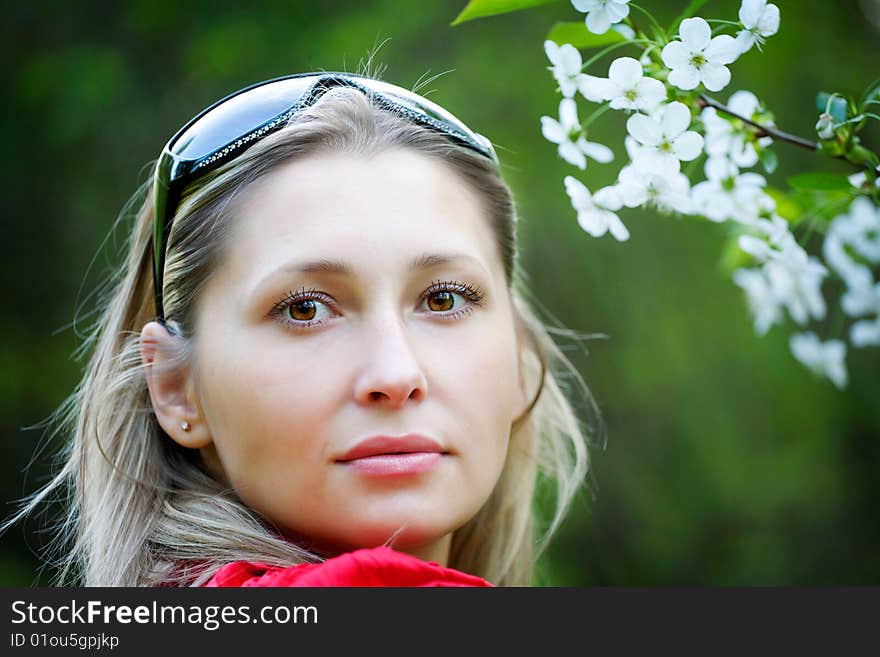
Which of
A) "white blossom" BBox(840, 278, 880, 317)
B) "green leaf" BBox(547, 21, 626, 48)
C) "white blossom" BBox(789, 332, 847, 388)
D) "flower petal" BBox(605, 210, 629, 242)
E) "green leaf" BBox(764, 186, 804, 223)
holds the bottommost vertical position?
"white blossom" BBox(789, 332, 847, 388)

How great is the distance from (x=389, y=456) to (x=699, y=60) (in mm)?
640

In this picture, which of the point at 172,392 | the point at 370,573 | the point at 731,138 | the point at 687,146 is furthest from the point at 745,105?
the point at 172,392

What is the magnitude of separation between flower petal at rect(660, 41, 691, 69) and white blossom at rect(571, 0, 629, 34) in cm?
6

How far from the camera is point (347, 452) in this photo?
133 cm

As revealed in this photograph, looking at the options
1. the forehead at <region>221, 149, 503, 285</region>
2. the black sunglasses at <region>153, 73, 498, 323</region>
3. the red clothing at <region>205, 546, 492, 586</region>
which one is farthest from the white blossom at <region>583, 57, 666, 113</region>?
the red clothing at <region>205, 546, 492, 586</region>

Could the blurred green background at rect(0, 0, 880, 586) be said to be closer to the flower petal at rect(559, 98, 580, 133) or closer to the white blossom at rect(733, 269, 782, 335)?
the white blossom at rect(733, 269, 782, 335)

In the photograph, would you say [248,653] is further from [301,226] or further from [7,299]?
[7,299]

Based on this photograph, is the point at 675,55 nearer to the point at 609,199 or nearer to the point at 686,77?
the point at 686,77

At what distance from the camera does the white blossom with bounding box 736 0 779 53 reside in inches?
45.3

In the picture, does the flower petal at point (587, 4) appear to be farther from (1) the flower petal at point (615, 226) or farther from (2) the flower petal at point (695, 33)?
(1) the flower petal at point (615, 226)

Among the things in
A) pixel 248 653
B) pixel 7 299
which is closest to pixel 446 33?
pixel 7 299

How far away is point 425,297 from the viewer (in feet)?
4.74

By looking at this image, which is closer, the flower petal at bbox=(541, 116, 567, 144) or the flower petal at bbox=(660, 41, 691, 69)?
the flower petal at bbox=(660, 41, 691, 69)

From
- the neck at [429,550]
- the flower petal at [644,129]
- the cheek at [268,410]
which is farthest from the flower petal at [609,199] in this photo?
the neck at [429,550]
